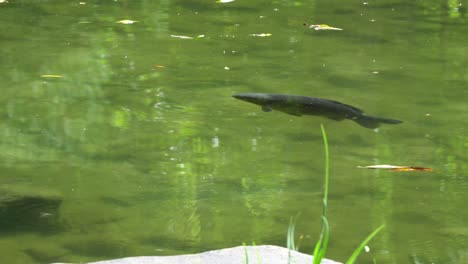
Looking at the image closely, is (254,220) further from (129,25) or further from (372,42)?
(129,25)

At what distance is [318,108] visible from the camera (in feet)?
16.3

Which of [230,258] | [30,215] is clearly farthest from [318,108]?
[230,258]

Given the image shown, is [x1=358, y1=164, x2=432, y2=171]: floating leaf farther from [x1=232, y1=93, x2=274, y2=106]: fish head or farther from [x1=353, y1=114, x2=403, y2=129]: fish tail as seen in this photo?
[x1=232, y1=93, x2=274, y2=106]: fish head

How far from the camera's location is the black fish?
194 inches

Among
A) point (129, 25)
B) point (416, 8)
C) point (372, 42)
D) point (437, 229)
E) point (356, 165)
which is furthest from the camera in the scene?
point (416, 8)

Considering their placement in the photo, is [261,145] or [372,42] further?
[372,42]

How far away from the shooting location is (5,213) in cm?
371

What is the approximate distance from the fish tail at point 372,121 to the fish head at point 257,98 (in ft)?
1.74

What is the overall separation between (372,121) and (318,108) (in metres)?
0.31

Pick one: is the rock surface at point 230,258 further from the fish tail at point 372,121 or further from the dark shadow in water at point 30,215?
the fish tail at point 372,121

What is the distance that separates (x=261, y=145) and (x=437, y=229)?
1.29 metres

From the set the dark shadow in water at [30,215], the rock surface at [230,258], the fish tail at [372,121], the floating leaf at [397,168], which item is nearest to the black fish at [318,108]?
the fish tail at [372,121]

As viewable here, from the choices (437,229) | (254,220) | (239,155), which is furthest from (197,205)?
(437,229)

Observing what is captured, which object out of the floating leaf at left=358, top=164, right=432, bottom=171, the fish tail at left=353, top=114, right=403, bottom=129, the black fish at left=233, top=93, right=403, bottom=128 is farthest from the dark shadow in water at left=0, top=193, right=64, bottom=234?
the fish tail at left=353, top=114, right=403, bottom=129
